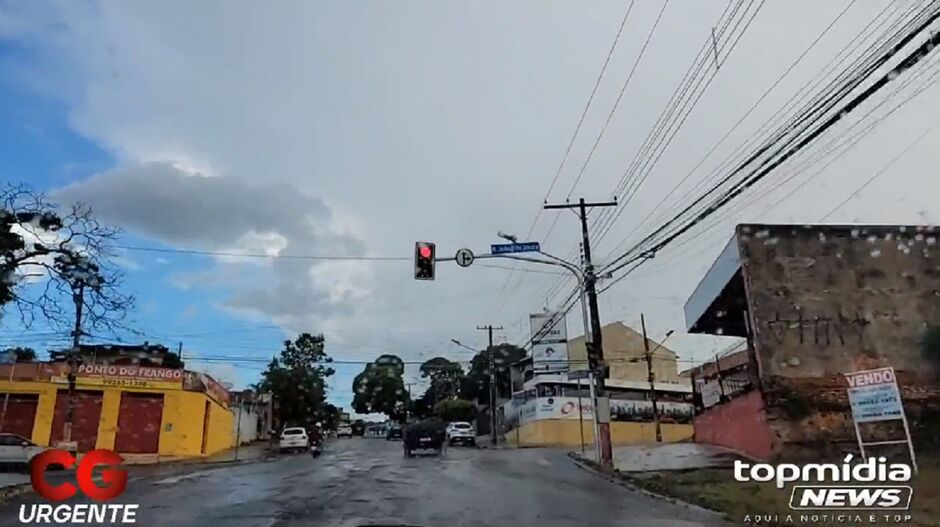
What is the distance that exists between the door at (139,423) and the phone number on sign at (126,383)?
417 millimetres

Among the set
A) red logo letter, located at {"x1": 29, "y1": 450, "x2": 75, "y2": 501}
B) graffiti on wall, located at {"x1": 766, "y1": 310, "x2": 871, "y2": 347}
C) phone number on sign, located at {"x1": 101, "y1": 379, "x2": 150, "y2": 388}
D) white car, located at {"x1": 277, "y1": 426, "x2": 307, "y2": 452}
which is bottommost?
red logo letter, located at {"x1": 29, "y1": 450, "x2": 75, "y2": 501}

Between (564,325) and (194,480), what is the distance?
1616 cm

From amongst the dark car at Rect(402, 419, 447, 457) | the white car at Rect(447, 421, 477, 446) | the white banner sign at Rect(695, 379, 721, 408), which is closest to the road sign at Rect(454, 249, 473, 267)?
the white banner sign at Rect(695, 379, 721, 408)

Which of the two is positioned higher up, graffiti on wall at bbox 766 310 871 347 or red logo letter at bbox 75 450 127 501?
graffiti on wall at bbox 766 310 871 347

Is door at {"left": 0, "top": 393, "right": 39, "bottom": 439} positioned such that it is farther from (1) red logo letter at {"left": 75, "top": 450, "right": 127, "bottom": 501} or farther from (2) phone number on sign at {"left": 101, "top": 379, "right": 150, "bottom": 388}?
(1) red logo letter at {"left": 75, "top": 450, "right": 127, "bottom": 501}

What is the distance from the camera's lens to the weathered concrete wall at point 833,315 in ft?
70.5

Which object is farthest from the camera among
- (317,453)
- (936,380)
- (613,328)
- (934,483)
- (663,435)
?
(613,328)

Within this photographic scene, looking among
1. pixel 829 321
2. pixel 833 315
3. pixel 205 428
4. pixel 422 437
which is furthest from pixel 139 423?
pixel 833 315

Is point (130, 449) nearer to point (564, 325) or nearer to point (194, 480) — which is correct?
point (194, 480)

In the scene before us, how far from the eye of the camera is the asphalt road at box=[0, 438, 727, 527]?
1206 centimetres

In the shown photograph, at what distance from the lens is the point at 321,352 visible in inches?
3017

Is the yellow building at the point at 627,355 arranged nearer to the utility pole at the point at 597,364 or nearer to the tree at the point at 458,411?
the tree at the point at 458,411

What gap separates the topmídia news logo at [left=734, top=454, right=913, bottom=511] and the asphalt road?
1.65 m

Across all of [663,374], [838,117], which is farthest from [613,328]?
[838,117]
